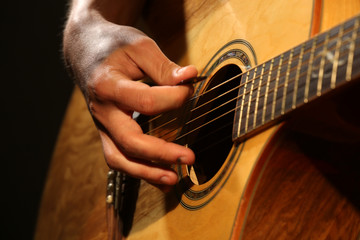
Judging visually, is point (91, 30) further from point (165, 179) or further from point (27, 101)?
point (27, 101)

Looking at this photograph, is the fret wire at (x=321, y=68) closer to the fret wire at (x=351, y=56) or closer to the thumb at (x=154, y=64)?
the fret wire at (x=351, y=56)

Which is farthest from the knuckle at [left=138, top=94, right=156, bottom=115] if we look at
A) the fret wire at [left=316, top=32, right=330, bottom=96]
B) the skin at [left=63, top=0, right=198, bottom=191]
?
the fret wire at [left=316, top=32, right=330, bottom=96]

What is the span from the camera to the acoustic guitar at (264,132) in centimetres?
52

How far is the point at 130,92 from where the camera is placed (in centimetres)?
71

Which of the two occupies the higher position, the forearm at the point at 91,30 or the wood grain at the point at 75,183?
the forearm at the point at 91,30

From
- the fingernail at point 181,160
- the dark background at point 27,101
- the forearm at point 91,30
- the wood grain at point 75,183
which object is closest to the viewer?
the fingernail at point 181,160

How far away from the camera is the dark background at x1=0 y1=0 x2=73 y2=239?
6.43 feet

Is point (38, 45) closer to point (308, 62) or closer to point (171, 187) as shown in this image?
point (171, 187)

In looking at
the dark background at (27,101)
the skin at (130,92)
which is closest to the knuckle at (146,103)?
the skin at (130,92)

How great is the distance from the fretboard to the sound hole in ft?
0.43

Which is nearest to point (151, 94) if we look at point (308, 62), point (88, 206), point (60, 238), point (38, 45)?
point (308, 62)

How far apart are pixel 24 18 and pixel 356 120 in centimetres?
183

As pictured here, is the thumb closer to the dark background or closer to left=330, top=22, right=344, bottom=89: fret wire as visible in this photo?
left=330, top=22, right=344, bottom=89: fret wire

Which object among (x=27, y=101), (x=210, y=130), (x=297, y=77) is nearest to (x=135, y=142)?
(x=210, y=130)
